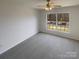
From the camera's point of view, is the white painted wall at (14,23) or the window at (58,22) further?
the window at (58,22)

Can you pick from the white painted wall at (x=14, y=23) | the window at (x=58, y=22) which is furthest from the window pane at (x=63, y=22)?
the white painted wall at (x=14, y=23)

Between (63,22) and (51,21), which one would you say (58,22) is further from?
(51,21)

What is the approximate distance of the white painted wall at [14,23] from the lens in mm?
4494

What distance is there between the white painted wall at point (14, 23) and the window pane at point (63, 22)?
2095 mm

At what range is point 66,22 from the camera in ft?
23.8

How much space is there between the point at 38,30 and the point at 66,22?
8.72ft

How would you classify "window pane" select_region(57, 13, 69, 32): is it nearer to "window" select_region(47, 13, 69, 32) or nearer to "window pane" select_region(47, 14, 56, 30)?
"window" select_region(47, 13, 69, 32)

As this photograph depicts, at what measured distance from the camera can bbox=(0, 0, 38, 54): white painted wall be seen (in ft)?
14.7

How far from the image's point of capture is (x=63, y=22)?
7.52 meters

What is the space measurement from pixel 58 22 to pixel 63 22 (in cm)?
47

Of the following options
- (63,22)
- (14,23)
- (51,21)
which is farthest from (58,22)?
(14,23)

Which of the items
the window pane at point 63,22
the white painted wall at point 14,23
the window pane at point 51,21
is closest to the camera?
the white painted wall at point 14,23

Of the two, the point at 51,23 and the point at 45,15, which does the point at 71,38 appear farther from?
the point at 45,15

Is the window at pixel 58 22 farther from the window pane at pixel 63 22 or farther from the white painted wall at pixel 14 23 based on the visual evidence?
the white painted wall at pixel 14 23
